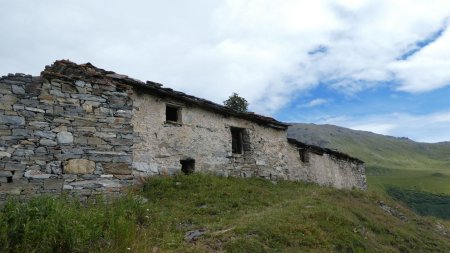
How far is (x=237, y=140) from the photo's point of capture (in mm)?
15617

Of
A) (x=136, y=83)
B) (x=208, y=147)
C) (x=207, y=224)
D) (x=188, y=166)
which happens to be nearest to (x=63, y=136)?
(x=207, y=224)

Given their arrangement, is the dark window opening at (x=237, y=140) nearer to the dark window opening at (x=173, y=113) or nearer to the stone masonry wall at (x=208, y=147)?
the stone masonry wall at (x=208, y=147)

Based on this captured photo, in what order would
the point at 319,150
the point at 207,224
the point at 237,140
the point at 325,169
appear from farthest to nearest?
the point at 325,169
the point at 319,150
the point at 237,140
the point at 207,224

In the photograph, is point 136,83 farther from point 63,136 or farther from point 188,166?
point 63,136

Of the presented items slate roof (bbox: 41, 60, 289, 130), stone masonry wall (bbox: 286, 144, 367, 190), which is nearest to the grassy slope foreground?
slate roof (bbox: 41, 60, 289, 130)

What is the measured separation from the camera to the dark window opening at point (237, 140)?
15375mm

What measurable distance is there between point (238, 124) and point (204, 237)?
28.6 ft

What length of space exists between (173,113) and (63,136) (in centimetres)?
552

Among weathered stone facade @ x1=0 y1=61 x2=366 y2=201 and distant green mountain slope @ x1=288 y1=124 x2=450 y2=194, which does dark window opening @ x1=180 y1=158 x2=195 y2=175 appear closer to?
weathered stone facade @ x1=0 y1=61 x2=366 y2=201

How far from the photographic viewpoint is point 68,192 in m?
7.86

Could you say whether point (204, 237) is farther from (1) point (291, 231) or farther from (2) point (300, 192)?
(2) point (300, 192)

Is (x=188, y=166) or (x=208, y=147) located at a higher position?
(x=208, y=147)

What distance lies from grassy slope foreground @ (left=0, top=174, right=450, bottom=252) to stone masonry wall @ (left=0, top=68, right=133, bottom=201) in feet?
2.47

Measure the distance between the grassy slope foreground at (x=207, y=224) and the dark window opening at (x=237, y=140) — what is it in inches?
101
